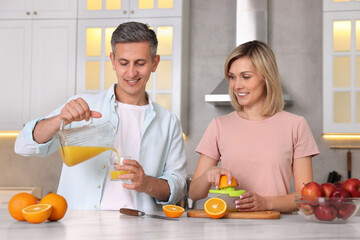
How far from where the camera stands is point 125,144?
211 cm

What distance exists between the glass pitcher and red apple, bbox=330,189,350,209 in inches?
30.0

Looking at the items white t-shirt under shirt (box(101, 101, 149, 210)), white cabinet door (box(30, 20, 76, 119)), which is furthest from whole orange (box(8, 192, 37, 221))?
white cabinet door (box(30, 20, 76, 119))

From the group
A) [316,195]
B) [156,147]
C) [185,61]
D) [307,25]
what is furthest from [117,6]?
[316,195]

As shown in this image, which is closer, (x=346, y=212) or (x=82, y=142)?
(x=346, y=212)

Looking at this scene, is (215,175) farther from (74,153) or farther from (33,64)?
(33,64)

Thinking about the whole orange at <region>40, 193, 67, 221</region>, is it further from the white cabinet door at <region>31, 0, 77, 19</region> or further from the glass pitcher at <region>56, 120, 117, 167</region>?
the white cabinet door at <region>31, 0, 77, 19</region>

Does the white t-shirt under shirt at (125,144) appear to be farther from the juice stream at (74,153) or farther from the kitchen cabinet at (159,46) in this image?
the kitchen cabinet at (159,46)

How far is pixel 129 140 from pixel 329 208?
0.93 m

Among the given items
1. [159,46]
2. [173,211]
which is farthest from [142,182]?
[159,46]

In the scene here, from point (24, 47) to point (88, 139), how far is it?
8.85 feet

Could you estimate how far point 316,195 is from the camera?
149 centimetres

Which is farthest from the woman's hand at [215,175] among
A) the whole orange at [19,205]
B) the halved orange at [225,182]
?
the whole orange at [19,205]

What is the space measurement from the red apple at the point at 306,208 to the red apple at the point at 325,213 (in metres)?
0.02

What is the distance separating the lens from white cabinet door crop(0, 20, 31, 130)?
4.09m
